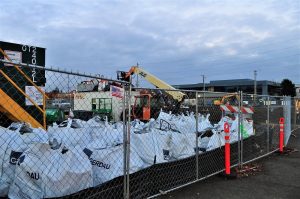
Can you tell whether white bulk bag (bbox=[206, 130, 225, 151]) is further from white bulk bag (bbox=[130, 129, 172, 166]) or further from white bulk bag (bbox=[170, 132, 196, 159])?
white bulk bag (bbox=[130, 129, 172, 166])

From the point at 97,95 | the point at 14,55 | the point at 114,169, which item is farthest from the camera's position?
the point at 97,95

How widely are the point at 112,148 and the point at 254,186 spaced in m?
3.05

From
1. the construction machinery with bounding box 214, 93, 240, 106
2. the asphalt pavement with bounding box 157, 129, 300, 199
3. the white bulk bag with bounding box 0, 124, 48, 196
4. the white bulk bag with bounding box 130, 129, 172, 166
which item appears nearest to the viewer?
the white bulk bag with bounding box 0, 124, 48, 196

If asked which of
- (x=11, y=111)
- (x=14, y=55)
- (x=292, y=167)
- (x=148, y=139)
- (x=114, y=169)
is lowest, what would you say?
(x=292, y=167)

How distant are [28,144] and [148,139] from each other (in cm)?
251

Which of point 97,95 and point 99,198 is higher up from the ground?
point 97,95

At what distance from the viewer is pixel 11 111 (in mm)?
8812

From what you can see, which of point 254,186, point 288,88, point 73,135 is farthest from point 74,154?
point 288,88

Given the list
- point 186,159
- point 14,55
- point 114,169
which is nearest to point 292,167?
point 186,159

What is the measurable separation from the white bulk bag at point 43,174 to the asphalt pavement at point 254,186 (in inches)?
69.2

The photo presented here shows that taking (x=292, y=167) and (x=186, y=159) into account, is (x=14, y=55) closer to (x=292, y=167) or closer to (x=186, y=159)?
(x=186, y=159)

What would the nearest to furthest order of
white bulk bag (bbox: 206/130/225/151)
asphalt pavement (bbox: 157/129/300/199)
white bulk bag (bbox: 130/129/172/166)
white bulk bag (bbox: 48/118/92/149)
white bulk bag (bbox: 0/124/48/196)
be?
1. white bulk bag (bbox: 0/124/48/196)
2. asphalt pavement (bbox: 157/129/300/199)
3. white bulk bag (bbox: 48/118/92/149)
4. white bulk bag (bbox: 130/129/172/166)
5. white bulk bag (bbox: 206/130/225/151)

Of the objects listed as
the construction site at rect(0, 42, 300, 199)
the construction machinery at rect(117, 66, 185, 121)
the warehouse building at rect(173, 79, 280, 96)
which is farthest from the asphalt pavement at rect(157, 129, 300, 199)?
the warehouse building at rect(173, 79, 280, 96)

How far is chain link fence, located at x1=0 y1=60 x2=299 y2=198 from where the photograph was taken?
4.88 meters
